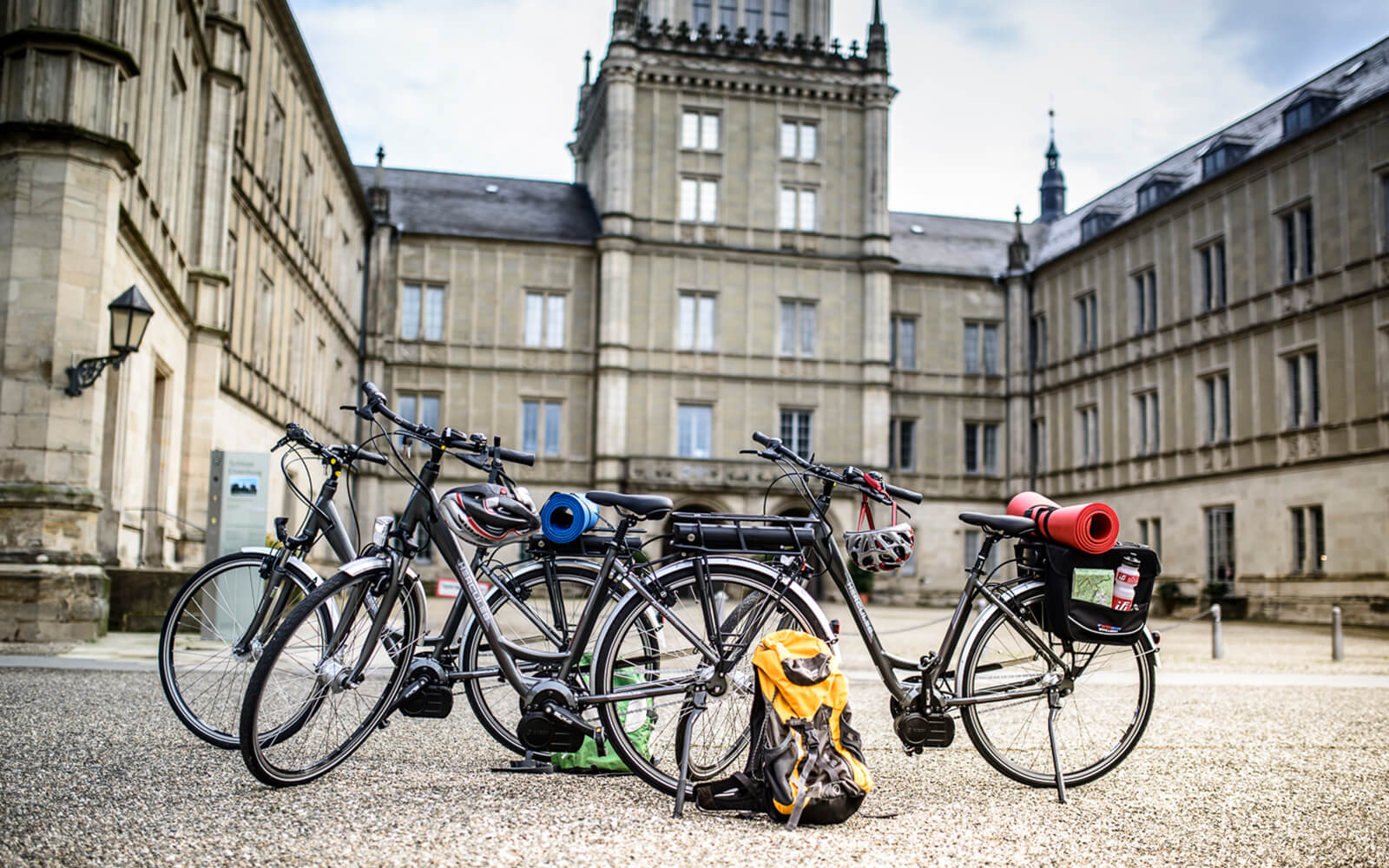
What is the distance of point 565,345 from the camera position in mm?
38656

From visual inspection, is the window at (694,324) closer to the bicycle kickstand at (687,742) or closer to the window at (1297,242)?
the window at (1297,242)

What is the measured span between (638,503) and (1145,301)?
3432 cm

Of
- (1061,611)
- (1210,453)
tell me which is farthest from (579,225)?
(1061,611)

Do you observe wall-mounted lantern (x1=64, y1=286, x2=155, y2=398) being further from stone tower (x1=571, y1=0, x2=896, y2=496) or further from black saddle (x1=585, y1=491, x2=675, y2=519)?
stone tower (x1=571, y1=0, x2=896, y2=496)

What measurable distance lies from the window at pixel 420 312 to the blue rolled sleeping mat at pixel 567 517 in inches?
1353

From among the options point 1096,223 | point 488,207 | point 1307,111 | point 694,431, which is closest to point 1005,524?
point 1307,111

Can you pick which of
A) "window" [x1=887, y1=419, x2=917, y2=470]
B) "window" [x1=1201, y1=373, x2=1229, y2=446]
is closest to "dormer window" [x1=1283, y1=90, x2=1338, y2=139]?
"window" [x1=1201, y1=373, x2=1229, y2=446]

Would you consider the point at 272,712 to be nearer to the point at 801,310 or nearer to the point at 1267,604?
the point at 1267,604

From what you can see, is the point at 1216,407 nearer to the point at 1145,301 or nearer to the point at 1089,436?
the point at 1145,301

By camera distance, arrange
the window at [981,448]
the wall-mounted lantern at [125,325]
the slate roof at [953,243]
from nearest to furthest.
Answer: the wall-mounted lantern at [125,325] < the window at [981,448] < the slate roof at [953,243]

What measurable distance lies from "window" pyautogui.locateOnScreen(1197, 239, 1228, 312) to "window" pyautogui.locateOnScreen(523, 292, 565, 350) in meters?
19.1

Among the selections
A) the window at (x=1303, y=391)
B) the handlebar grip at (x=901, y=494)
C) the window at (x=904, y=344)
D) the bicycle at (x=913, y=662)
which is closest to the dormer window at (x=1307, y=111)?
the window at (x=1303, y=391)

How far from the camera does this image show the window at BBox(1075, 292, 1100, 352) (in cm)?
3869

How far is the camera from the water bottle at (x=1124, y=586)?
5.03 metres
